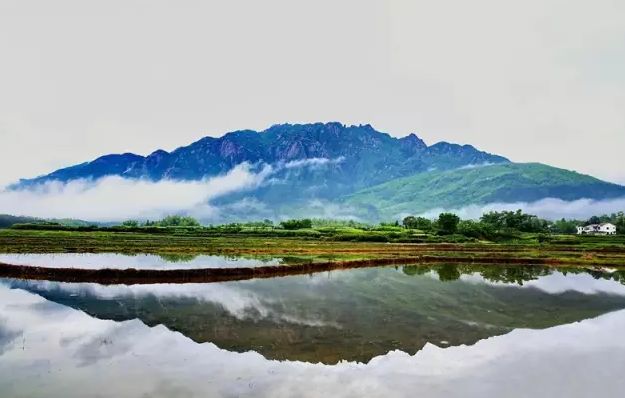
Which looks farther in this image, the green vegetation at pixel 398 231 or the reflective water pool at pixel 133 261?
the green vegetation at pixel 398 231

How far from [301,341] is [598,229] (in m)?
167

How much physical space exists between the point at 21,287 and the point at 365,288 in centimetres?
1993

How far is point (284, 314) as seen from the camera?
2245 centimetres

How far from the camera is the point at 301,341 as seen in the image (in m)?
17.9

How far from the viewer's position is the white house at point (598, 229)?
14525cm

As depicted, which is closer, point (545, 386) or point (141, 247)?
point (545, 386)

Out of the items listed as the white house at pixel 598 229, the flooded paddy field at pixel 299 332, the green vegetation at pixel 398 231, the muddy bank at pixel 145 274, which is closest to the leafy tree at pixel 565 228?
the white house at pixel 598 229

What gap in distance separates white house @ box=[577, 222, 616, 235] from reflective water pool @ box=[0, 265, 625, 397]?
13255cm

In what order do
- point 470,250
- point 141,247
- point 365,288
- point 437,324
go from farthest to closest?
point 470,250
point 141,247
point 365,288
point 437,324

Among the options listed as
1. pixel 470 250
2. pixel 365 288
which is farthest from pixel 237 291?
pixel 470 250

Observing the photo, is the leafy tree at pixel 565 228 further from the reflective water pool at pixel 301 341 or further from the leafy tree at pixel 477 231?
the reflective water pool at pixel 301 341

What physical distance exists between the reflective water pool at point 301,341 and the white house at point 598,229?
132546 millimetres

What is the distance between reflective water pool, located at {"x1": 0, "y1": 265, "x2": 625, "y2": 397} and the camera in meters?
13.7

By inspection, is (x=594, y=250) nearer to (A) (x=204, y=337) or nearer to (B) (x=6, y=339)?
(A) (x=204, y=337)
